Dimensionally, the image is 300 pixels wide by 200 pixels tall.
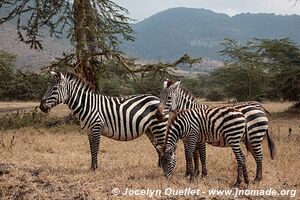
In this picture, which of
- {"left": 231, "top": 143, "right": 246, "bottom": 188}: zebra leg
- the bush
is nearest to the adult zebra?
{"left": 231, "top": 143, "right": 246, "bottom": 188}: zebra leg

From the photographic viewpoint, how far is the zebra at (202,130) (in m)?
7.82

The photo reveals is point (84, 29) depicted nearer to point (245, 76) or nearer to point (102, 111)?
point (102, 111)

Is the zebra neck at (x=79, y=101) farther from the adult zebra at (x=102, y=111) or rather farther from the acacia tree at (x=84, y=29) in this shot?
the acacia tree at (x=84, y=29)

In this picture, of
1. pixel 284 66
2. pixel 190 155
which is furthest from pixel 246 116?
pixel 284 66

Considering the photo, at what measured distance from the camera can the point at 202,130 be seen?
8148 millimetres

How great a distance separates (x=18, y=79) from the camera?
59.4ft

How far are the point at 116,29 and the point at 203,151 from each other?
37.7 feet

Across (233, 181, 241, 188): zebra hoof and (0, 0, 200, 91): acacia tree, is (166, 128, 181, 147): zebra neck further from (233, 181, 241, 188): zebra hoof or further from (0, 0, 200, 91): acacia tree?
(0, 0, 200, 91): acacia tree

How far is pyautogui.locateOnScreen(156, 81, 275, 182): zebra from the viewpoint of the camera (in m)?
8.27

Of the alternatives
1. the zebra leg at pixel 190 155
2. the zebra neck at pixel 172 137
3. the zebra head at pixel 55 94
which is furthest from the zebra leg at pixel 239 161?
the zebra head at pixel 55 94

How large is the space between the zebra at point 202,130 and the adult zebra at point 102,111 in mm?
845

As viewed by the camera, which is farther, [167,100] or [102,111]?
[102,111]

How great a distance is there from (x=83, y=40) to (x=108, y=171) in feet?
32.3

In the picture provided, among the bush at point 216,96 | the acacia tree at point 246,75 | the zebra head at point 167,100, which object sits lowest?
the bush at point 216,96
